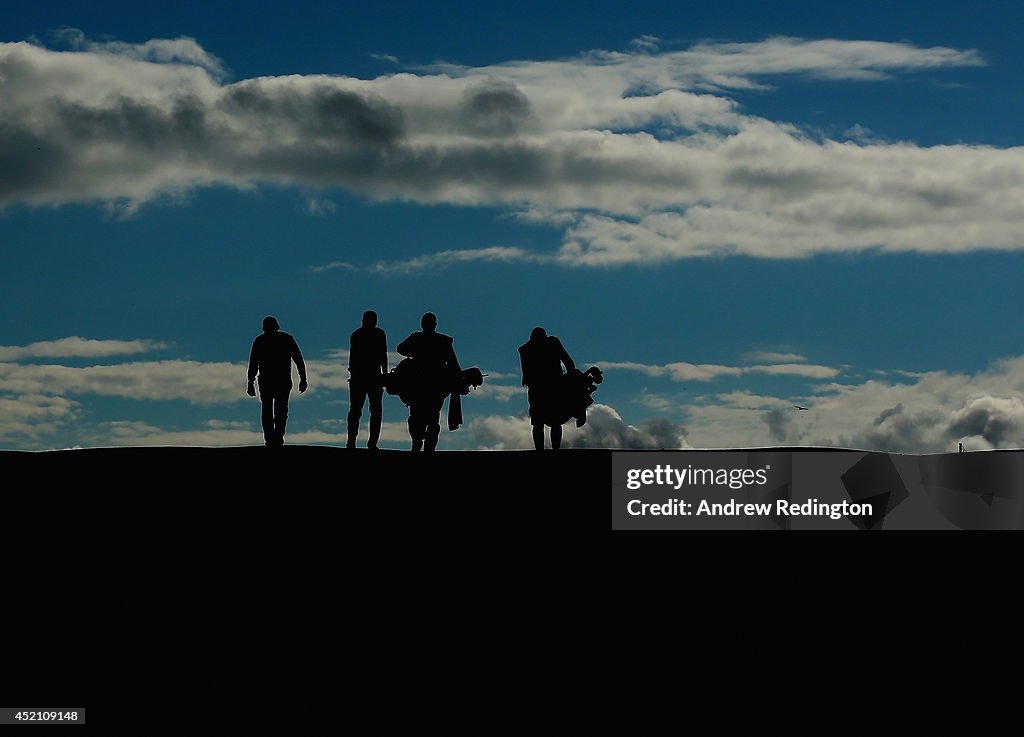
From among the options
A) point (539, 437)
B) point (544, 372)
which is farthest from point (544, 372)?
point (539, 437)

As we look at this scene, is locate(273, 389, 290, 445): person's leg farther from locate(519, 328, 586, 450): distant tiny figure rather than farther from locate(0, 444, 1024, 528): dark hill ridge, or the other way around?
locate(519, 328, 586, 450): distant tiny figure

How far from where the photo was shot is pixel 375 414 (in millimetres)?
25812

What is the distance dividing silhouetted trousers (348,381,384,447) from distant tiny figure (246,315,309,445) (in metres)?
0.77

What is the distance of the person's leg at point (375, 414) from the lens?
84.1 ft

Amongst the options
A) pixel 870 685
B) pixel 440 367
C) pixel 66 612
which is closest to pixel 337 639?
pixel 66 612

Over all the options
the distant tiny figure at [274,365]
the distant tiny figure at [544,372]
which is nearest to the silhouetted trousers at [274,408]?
the distant tiny figure at [274,365]

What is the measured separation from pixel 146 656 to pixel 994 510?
37.2 feet

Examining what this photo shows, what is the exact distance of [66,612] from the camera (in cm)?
1844

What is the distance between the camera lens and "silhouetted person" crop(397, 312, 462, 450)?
82.7 feet

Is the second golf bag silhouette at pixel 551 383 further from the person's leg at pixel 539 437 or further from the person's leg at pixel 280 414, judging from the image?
the person's leg at pixel 280 414

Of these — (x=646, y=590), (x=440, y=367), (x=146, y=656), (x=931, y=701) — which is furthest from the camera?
(x=440, y=367)

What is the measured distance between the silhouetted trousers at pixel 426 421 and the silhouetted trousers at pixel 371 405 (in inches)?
19.5

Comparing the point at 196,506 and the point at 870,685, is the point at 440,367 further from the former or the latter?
the point at 870,685

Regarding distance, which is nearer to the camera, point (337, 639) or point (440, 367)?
point (337, 639)
